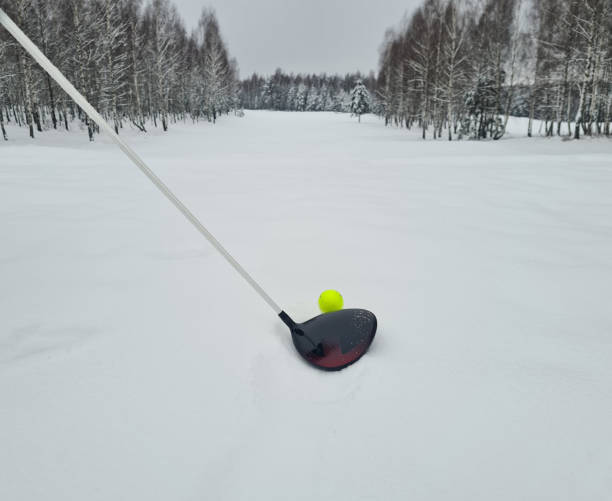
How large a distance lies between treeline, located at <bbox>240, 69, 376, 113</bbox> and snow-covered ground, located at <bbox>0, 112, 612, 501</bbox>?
250ft

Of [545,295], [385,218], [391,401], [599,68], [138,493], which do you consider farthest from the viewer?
[599,68]

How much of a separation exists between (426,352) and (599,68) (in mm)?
19702

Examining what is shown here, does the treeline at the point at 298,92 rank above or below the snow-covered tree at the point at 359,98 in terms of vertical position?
above

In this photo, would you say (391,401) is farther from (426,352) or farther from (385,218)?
(385,218)

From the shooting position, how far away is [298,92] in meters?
79.6

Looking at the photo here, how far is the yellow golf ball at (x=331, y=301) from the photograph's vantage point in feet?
6.17

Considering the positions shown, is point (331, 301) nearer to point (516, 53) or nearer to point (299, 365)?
point (299, 365)

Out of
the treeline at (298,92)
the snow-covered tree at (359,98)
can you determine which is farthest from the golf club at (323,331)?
the treeline at (298,92)

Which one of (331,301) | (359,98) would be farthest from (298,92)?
(331,301)

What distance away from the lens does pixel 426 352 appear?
1.58 metres

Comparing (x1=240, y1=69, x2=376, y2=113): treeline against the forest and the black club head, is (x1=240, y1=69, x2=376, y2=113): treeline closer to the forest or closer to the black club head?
the forest

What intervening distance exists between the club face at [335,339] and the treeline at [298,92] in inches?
3051

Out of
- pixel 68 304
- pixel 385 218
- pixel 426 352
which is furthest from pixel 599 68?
pixel 68 304

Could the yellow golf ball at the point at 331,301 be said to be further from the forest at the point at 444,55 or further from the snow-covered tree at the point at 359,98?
the snow-covered tree at the point at 359,98
